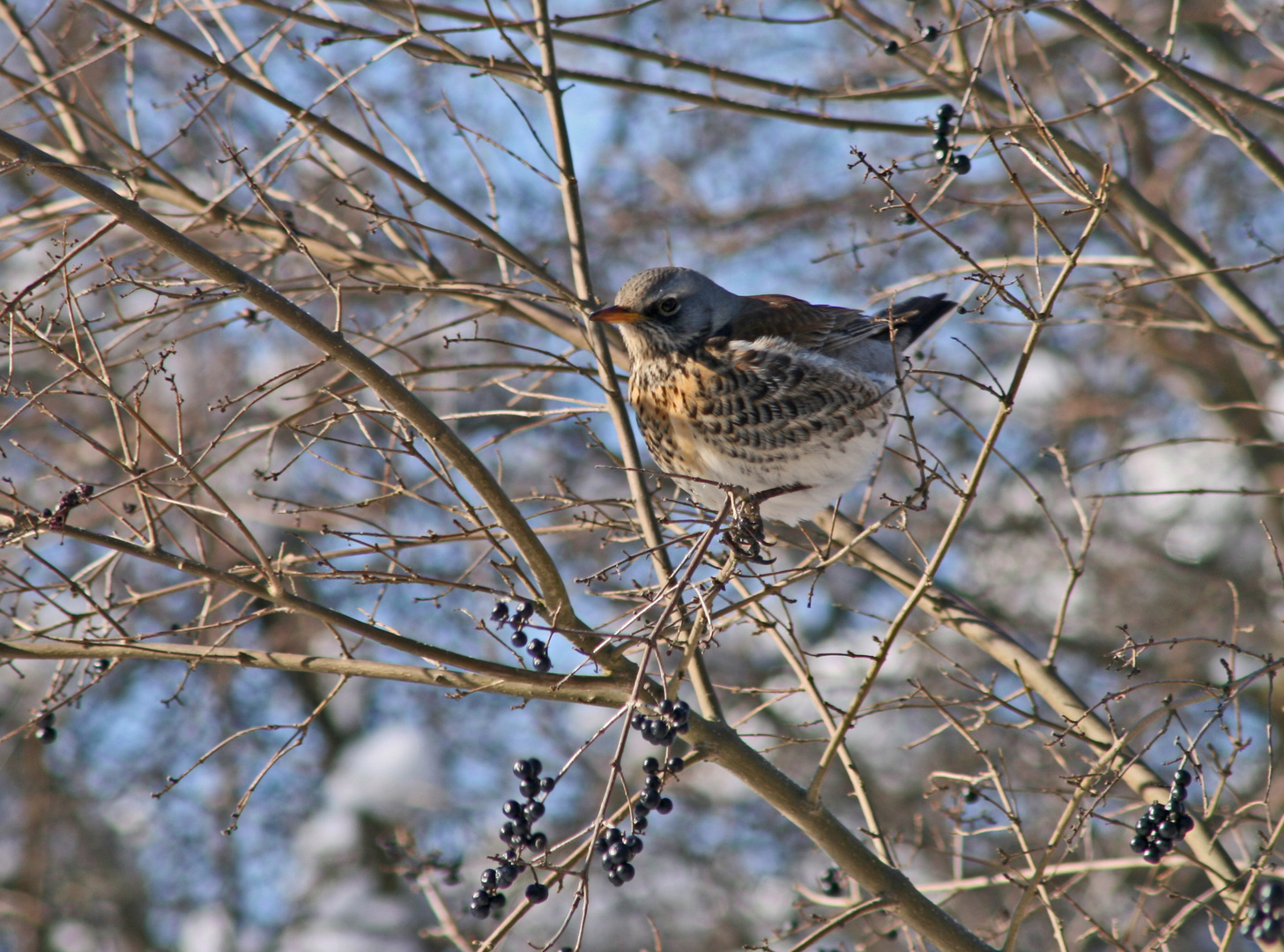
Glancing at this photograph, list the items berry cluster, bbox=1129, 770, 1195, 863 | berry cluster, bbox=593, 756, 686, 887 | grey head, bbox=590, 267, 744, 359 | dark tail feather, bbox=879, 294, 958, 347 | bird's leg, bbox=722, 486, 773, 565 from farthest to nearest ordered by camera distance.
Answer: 1. dark tail feather, bbox=879, 294, 958, 347
2. grey head, bbox=590, 267, 744, 359
3. bird's leg, bbox=722, 486, 773, 565
4. berry cluster, bbox=1129, 770, 1195, 863
5. berry cluster, bbox=593, 756, 686, 887

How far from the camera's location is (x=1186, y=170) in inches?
381

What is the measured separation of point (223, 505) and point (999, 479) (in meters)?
8.56

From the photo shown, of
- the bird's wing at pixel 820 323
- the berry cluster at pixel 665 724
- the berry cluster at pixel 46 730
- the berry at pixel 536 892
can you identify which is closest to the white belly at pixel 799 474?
the bird's wing at pixel 820 323

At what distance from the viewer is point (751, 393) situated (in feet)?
13.3

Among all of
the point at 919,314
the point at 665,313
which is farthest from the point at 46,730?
the point at 919,314

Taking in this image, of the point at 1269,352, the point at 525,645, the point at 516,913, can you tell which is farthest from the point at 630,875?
the point at 1269,352

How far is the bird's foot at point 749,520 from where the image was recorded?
3.75 meters

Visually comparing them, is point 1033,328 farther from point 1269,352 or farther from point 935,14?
point 935,14

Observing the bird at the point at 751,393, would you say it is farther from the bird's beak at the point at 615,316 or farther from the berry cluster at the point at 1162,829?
the berry cluster at the point at 1162,829

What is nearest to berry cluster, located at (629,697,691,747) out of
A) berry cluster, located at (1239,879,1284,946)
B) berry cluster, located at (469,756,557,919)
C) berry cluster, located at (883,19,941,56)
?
berry cluster, located at (469,756,557,919)

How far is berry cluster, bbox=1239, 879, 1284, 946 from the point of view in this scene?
2.59 m

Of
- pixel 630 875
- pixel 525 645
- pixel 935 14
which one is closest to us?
pixel 630 875

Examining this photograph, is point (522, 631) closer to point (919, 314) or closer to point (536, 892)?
point (536, 892)

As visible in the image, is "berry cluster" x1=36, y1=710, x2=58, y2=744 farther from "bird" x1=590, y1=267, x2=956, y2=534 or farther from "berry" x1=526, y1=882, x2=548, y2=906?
"bird" x1=590, y1=267, x2=956, y2=534
